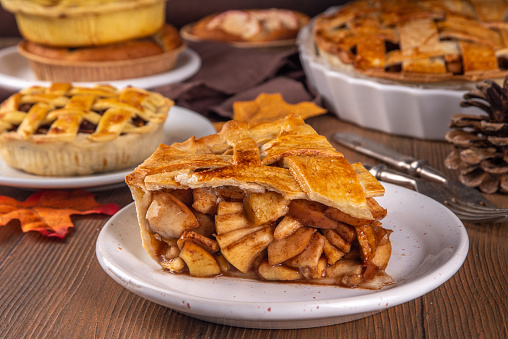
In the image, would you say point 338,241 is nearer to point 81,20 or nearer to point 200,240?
point 200,240

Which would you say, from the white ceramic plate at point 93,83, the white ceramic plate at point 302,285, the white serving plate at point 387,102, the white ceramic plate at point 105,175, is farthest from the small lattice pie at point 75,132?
the white serving plate at point 387,102

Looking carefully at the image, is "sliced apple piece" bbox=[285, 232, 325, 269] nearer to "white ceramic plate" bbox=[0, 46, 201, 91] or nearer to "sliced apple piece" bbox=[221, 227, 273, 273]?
"sliced apple piece" bbox=[221, 227, 273, 273]

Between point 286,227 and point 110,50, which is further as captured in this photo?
point 110,50

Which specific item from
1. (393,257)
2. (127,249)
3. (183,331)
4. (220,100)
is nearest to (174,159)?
(127,249)

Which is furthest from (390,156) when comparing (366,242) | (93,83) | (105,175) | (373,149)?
(93,83)

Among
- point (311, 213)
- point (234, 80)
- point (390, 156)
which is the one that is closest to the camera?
point (311, 213)

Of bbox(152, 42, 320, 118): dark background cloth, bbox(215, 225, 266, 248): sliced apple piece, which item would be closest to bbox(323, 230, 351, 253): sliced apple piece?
bbox(215, 225, 266, 248): sliced apple piece

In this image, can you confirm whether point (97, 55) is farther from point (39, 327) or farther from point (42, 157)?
point (39, 327)

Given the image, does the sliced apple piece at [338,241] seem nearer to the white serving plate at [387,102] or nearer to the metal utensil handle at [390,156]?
the metal utensil handle at [390,156]
